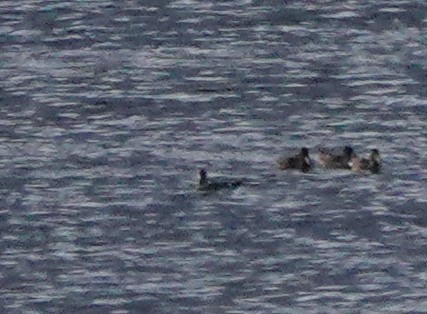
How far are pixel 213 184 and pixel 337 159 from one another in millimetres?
2278

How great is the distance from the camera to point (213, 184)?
45156 mm

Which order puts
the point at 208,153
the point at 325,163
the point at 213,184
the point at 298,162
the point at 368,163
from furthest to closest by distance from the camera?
the point at 208,153 < the point at 325,163 < the point at 298,162 < the point at 368,163 < the point at 213,184

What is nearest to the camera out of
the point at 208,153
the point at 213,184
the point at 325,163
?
the point at 213,184

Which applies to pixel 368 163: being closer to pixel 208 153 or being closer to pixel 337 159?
pixel 337 159

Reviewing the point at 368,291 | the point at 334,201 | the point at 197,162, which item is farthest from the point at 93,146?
the point at 368,291

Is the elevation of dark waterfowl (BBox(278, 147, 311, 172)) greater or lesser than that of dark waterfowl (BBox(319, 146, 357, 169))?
greater

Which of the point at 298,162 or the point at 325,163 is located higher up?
the point at 298,162

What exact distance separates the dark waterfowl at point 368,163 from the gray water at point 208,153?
235 mm

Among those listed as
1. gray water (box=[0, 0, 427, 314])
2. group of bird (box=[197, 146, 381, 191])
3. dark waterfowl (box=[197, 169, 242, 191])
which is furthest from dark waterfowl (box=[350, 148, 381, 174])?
dark waterfowl (box=[197, 169, 242, 191])

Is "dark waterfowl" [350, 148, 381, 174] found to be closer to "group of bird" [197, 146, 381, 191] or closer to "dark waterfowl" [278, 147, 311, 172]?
"group of bird" [197, 146, 381, 191]

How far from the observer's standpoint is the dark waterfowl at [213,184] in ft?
148

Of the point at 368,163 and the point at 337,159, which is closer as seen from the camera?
the point at 368,163

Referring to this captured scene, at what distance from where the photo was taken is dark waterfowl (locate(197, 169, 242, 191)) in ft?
148

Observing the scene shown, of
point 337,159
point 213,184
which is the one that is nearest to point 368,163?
point 337,159
